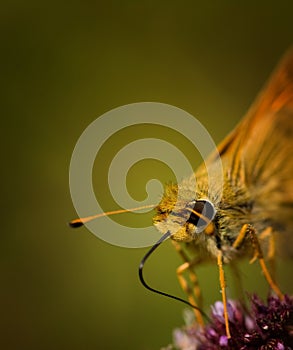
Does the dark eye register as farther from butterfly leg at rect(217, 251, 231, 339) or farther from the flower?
the flower

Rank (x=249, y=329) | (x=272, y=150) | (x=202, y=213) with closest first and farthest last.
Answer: (x=202, y=213), (x=249, y=329), (x=272, y=150)

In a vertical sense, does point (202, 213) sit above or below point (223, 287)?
above

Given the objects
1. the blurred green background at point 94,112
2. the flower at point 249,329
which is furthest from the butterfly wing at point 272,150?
the blurred green background at point 94,112

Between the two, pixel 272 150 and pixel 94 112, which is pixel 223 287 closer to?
pixel 272 150

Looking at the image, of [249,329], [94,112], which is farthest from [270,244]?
[94,112]

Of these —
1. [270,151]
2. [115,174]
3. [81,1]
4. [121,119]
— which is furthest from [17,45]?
[270,151]

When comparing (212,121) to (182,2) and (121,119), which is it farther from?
(182,2)
